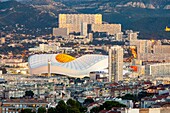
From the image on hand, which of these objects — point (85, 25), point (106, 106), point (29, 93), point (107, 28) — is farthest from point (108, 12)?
point (106, 106)

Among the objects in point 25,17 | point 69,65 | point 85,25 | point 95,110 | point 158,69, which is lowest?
point 158,69

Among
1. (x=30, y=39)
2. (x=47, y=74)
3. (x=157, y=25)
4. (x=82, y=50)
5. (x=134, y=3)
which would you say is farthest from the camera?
(x=134, y=3)

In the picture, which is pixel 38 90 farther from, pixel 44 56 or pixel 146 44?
pixel 146 44

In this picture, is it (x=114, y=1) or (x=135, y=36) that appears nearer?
(x=135, y=36)

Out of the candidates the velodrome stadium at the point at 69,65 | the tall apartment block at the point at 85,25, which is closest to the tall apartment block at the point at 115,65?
the velodrome stadium at the point at 69,65

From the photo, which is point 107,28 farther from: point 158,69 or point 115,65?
point 115,65

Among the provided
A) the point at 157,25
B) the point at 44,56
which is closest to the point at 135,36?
the point at 157,25
